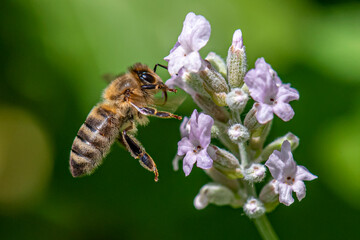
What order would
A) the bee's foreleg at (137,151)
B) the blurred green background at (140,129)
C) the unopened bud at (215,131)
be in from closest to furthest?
1. the unopened bud at (215,131)
2. the bee's foreleg at (137,151)
3. the blurred green background at (140,129)

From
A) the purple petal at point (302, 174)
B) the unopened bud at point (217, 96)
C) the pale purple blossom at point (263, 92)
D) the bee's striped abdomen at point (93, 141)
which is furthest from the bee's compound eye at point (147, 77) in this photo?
the purple petal at point (302, 174)

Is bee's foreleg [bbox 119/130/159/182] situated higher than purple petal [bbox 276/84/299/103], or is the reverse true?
purple petal [bbox 276/84/299/103]

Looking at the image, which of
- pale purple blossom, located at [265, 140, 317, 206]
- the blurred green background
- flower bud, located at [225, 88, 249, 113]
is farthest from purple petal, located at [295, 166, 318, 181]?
the blurred green background

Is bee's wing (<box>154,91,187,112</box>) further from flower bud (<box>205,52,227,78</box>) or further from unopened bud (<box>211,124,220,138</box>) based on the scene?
unopened bud (<box>211,124,220,138</box>)

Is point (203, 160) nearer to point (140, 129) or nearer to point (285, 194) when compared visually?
point (285, 194)

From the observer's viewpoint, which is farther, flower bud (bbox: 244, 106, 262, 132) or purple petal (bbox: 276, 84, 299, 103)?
flower bud (bbox: 244, 106, 262, 132)

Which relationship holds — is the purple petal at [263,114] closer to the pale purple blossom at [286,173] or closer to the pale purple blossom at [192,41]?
the pale purple blossom at [286,173]
